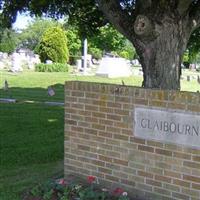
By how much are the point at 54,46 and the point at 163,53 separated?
35.1 metres

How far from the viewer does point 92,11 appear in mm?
10094

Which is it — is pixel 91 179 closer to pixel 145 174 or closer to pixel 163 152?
pixel 145 174

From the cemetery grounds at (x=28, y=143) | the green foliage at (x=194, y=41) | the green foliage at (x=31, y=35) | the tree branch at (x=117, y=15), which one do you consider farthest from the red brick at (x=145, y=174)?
the green foliage at (x=31, y=35)

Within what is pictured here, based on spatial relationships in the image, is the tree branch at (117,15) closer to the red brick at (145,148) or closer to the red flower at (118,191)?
the red brick at (145,148)

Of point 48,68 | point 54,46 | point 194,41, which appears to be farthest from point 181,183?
point 54,46

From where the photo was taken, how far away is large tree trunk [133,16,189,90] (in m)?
7.07

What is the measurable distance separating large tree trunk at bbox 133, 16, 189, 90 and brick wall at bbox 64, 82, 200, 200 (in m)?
1.44

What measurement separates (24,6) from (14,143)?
2546mm

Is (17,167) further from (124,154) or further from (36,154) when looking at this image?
(124,154)

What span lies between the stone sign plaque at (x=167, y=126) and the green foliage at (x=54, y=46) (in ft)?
119

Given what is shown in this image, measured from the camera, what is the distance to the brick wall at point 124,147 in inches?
204

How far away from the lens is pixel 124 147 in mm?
5734

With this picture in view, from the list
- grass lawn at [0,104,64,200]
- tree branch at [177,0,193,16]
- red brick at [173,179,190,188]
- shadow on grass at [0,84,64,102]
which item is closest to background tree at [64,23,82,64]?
shadow on grass at [0,84,64,102]

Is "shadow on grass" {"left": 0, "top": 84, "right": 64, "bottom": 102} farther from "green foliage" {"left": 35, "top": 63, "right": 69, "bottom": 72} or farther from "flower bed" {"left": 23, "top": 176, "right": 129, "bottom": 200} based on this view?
"green foliage" {"left": 35, "top": 63, "right": 69, "bottom": 72}
